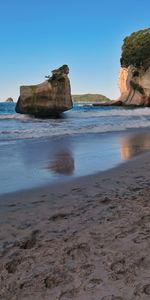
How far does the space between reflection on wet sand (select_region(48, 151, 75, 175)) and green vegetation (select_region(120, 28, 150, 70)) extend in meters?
66.4

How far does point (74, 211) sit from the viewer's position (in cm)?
417

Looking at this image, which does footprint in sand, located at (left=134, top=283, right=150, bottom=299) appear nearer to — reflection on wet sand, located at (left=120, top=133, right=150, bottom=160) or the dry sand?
the dry sand

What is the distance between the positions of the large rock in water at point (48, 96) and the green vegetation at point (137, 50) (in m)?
46.5

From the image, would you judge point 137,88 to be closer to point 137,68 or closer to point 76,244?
point 137,68

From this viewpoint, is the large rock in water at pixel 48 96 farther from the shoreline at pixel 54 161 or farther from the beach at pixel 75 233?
the beach at pixel 75 233

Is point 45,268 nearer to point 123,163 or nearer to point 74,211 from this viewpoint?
point 74,211

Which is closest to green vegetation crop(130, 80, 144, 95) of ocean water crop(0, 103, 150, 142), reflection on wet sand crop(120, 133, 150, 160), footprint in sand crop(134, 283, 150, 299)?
ocean water crop(0, 103, 150, 142)

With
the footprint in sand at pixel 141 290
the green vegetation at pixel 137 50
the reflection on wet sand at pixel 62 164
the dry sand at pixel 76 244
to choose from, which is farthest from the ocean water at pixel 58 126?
the green vegetation at pixel 137 50

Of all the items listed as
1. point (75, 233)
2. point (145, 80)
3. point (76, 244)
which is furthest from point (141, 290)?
point (145, 80)

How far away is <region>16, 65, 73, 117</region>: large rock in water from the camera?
90.7 ft

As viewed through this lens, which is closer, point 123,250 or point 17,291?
point 17,291

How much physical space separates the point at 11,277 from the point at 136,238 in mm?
1146

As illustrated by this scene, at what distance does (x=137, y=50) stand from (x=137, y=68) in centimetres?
373

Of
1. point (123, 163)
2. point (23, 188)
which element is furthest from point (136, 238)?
point (123, 163)
